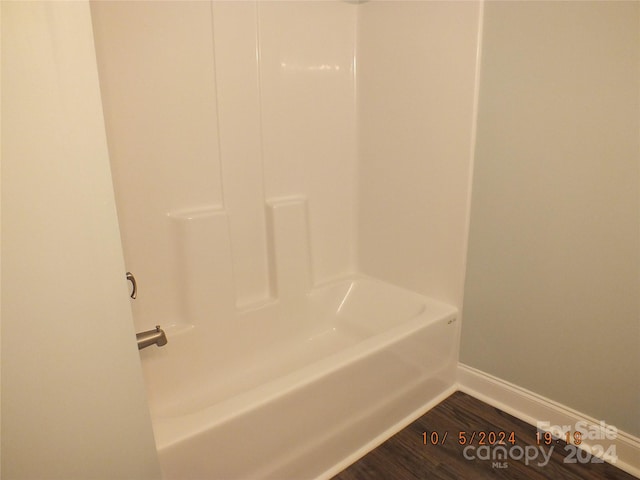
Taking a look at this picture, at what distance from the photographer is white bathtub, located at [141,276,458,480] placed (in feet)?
3.91

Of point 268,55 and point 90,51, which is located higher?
point 268,55

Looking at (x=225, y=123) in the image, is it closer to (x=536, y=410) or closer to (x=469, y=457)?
(x=469, y=457)

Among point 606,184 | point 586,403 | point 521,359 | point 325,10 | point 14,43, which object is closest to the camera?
point 14,43

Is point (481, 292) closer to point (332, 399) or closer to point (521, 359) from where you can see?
point (521, 359)

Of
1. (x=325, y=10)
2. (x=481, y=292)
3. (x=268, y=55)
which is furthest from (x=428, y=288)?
(x=325, y=10)

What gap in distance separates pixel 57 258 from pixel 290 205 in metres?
1.55

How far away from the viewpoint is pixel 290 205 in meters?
2.09

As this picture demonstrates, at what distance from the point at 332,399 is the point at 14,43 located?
136 cm

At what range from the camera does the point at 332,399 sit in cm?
145

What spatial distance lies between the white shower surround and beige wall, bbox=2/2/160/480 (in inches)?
24.7

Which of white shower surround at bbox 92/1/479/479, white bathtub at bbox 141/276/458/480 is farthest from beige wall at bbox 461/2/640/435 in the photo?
white bathtub at bbox 141/276/458/480

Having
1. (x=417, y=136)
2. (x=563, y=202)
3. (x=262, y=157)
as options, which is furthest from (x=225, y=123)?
(x=563, y=202)
